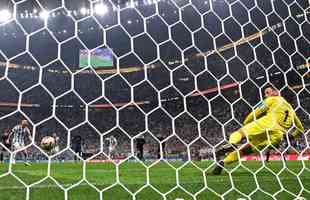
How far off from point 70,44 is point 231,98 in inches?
375

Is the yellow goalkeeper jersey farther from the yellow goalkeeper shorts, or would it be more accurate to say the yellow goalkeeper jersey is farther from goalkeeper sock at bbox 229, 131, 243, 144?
goalkeeper sock at bbox 229, 131, 243, 144

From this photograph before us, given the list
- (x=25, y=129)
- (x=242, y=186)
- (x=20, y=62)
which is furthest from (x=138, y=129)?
(x=242, y=186)

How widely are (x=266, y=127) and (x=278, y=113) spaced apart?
0.38 metres

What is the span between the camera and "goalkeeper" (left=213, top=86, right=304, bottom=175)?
4.04 meters

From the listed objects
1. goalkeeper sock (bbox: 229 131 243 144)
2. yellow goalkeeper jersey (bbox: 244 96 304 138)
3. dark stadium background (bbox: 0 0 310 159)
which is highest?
dark stadium background (bbox: 0 0 310 159)

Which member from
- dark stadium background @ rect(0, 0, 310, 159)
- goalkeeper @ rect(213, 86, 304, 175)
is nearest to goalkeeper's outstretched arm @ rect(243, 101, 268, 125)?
goalkeeper @ rect(213, 86, 304, 175)

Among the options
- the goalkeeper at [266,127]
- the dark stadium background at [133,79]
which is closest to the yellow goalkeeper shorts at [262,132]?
the goalkeeper at [266,127]

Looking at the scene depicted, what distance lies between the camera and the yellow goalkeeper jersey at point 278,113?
165 inches

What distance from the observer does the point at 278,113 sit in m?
4.33

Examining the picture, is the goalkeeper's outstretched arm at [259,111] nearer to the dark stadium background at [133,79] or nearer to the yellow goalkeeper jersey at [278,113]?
the yellow goalkeeper jersey at [278,113]

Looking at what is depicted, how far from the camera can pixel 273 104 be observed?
4258 mm

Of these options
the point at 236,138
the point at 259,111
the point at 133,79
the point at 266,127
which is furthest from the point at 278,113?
the point at 133,79

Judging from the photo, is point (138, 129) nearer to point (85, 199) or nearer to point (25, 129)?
point (25, 129)

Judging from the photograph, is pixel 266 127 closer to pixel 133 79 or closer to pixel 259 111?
pixel 259 111
